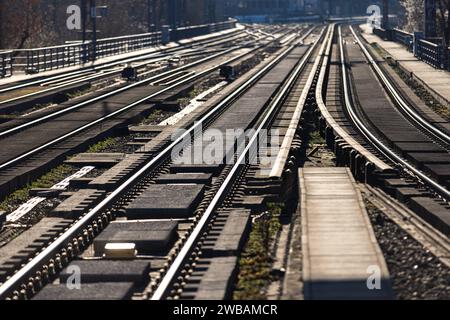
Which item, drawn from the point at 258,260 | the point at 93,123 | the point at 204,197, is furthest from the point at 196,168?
the point at 93,123

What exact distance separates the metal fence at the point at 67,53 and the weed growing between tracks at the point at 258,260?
3233 cm

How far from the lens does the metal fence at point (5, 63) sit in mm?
44500

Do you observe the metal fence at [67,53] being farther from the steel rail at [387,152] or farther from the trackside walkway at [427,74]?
the steel rail at [387,152]

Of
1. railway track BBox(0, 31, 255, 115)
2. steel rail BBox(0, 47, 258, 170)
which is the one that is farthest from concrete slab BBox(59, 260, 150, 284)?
railway track BBox(0, 31, 255, 115)

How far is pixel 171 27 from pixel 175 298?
8119 cm

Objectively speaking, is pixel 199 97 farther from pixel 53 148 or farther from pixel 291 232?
pixel 291 232

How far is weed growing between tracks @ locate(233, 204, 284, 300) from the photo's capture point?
10.5m

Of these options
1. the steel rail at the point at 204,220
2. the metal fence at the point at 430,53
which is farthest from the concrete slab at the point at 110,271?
the metal fence at the point at 430,53

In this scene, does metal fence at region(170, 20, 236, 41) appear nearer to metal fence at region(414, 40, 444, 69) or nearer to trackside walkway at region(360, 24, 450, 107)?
trackside walkway at region(360, 24, 450, 107)

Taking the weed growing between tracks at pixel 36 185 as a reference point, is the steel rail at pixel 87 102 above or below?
above

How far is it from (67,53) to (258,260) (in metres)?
45.5

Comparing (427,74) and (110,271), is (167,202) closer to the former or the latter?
(110,271)

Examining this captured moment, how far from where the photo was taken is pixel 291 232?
43.7ft
